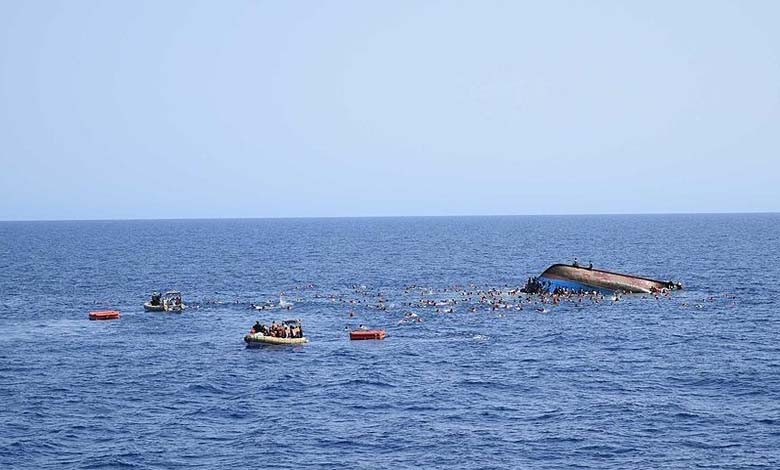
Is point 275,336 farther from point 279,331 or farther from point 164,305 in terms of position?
A: point 164,305

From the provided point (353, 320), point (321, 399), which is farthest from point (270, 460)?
point (353, 320)

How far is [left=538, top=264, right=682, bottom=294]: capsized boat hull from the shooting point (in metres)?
118

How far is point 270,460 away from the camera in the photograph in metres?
49.0

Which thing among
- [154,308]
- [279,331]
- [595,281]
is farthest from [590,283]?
[154,308]

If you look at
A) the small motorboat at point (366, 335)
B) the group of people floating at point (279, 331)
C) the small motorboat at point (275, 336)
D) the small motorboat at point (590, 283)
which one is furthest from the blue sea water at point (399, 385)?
the small motorboat at point (590, 283)

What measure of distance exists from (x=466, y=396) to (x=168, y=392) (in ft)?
66.6

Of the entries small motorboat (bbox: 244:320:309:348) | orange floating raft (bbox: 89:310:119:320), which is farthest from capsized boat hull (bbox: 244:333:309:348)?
orange floating raft (bbox: 89:310:119:320)

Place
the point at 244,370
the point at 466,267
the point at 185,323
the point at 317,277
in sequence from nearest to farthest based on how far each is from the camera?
the point at 244,370 → the point at 185,323 → the point at 317,277 → the point at 466,267

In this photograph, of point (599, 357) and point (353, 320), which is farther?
point (353, 320)

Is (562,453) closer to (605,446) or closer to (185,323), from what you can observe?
(605,446)

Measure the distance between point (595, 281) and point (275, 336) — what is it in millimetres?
50371

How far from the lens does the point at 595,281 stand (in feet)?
387

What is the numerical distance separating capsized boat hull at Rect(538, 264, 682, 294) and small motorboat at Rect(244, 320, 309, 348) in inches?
1772

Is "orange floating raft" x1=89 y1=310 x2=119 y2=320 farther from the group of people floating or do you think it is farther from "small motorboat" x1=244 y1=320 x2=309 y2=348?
"small motorboat" x1=244 y1=320 x2=309 y2=348
